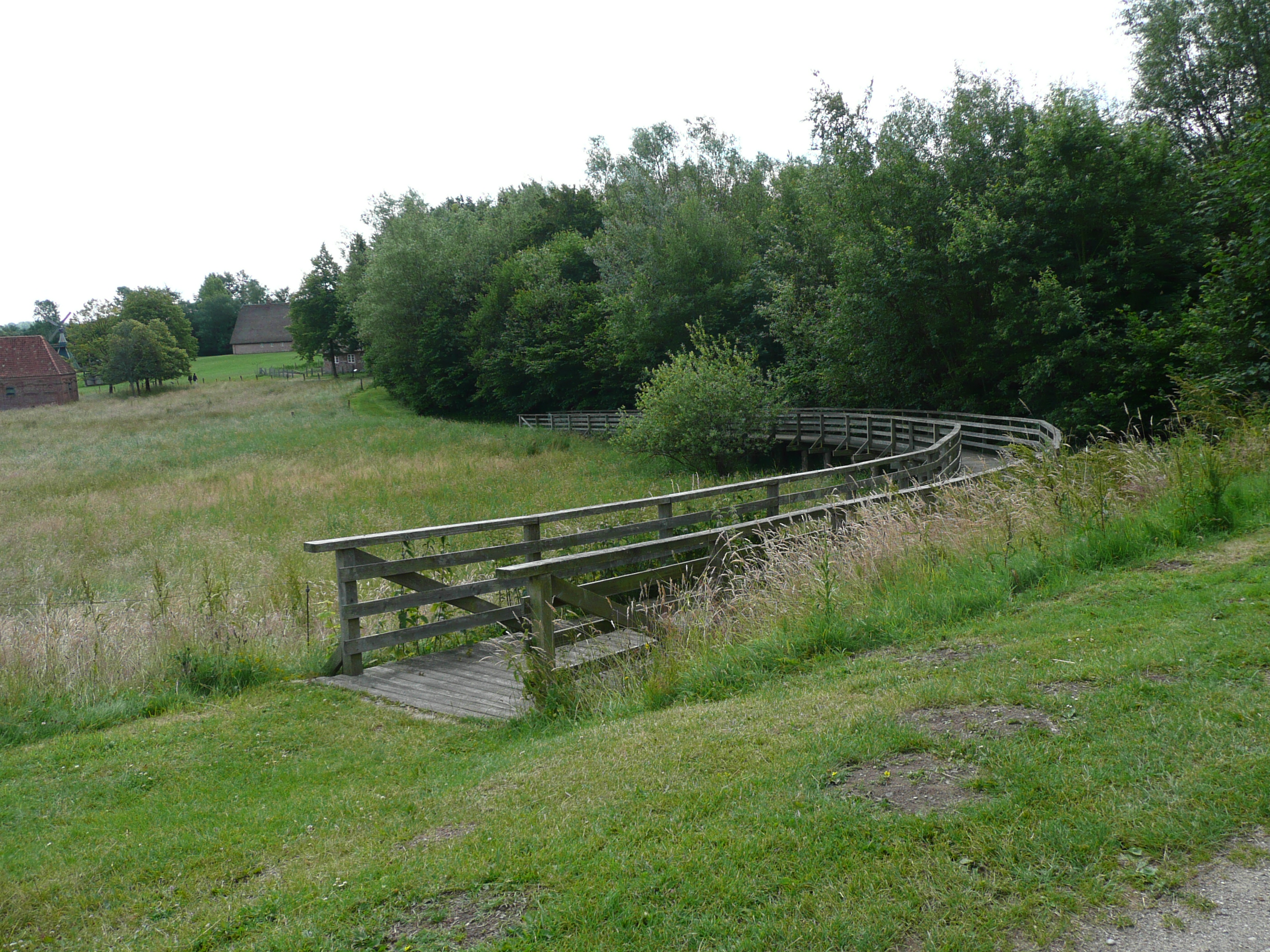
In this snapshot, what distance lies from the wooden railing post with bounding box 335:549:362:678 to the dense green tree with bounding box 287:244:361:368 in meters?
72.1

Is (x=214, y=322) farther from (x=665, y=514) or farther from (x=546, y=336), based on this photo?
(x=665, y=514)

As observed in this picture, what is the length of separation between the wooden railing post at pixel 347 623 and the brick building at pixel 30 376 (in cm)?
7954

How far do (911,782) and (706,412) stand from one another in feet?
82.1

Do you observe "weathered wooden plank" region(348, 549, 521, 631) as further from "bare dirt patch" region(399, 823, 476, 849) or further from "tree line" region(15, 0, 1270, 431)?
"tree line" region(15, 0, 1270, 431)

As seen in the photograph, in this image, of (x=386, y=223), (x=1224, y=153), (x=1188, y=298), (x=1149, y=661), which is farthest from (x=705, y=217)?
(x=1149, y=661)

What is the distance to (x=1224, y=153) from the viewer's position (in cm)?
2514

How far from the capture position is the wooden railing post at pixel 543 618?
250 inches

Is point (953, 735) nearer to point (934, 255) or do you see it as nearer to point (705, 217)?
point (934, 255)

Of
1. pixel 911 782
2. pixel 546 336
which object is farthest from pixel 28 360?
pixel 911 782

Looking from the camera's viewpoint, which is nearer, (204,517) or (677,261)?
(204,517)

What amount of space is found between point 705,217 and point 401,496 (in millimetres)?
24858

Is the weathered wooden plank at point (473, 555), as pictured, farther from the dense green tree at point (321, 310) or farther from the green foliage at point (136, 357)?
the green foliage at point (136, 357)

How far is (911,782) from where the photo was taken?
147 inches

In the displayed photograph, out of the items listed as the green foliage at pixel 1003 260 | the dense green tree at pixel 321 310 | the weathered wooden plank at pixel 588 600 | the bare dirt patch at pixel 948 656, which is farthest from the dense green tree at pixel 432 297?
the bare dirt patch at pixel 948 656
